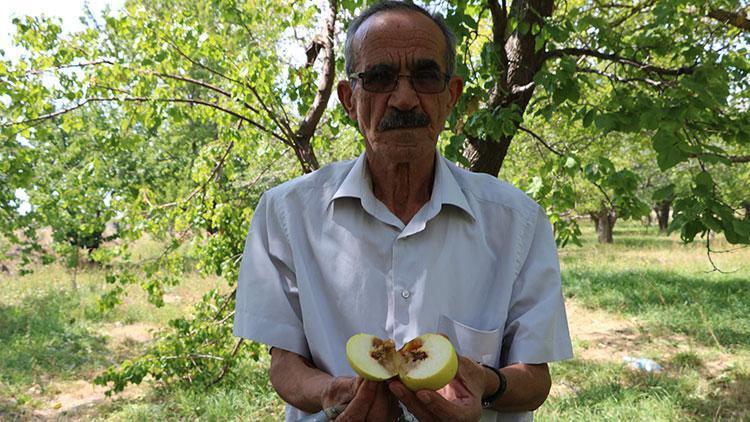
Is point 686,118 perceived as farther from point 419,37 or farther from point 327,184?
point 327,184

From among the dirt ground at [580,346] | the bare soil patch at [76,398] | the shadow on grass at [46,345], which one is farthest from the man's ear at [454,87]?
the shadow on grass at [46,345]

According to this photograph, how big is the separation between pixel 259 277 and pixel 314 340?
0.26 meters

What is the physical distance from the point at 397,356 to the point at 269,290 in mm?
491

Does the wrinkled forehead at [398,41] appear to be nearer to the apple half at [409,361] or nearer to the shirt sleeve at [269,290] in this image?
the shirt sleeve at [269,290]

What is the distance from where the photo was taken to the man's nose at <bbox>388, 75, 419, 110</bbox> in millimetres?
1623

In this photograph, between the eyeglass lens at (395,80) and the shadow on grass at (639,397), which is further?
the shadow on grass at (639,397)

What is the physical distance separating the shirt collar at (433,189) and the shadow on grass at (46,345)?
5.93m

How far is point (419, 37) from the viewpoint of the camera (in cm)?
163

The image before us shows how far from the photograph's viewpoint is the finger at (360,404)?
1.29 metres

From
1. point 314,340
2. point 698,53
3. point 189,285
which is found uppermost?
point 698,53

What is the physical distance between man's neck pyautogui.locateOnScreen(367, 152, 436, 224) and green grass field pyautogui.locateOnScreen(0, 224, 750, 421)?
4024 millimetres

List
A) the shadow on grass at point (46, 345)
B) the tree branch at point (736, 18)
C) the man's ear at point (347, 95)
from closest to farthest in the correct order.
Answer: the man's ear at point (347, 95) < the tree branch at point (736, 18) < the shadow on grass at point (46, 345)

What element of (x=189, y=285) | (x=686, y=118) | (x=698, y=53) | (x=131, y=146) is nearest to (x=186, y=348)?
(x=131, y=146)

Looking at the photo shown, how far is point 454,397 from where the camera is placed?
4.45 feet
